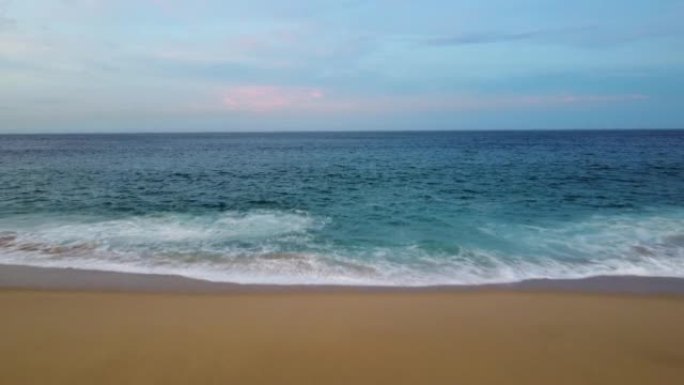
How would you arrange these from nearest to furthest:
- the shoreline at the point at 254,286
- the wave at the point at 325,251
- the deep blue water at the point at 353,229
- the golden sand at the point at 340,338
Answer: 1. the golden sand at the point at 340,338
2. the shoreline at the point at 254,286
3. the wave at the point at 325,251
4. the deep blue water at the point at 353,229

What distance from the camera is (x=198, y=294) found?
6848 millimetres

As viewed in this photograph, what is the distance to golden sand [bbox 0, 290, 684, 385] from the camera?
14.4ft

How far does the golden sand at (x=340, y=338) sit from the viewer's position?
4.40 metres

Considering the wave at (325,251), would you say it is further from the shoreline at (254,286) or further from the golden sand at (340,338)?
the golden sand at (340,338)

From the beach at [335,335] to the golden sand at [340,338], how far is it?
0.05 feet

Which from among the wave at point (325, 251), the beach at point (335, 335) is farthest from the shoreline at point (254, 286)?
the wave at point (325, 251)

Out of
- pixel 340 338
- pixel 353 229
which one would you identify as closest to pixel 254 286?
pixel 340 338

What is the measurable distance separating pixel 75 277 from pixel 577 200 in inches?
673

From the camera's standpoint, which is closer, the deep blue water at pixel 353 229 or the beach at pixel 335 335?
the beach at pixel 335 335

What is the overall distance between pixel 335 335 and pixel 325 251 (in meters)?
4.43

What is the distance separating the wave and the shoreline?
29 centimetres

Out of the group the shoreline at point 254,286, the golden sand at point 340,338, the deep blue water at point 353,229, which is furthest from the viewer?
the deep blue water at point 353,229

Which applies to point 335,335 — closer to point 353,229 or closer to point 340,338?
point 340,338

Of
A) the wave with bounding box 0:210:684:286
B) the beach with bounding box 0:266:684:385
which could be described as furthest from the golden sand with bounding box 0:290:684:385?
the wave with bounding box 0:210:684:286
